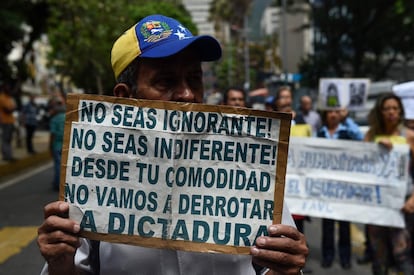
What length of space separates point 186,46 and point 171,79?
109 mm

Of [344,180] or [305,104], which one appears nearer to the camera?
[344,180]

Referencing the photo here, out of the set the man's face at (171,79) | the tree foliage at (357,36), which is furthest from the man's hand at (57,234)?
the tree foliage at (357,36)

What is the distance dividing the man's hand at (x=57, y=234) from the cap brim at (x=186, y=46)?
1.63ft

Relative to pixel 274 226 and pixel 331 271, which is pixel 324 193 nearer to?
pixel 331 271

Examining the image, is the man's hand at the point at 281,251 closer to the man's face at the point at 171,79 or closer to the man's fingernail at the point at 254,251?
the man's fingernail at the point at 254,251

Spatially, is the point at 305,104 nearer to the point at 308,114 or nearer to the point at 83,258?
the point at 308,114

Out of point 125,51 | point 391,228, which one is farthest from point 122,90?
point 391,228

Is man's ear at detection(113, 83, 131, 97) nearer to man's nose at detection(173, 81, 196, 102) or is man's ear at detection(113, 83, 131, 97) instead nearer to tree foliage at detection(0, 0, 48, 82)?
man's nose at detection(173, 81, 196, 102)

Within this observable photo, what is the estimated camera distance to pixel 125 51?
1918mm

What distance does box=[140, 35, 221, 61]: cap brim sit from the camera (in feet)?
5.96

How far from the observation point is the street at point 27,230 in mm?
6609

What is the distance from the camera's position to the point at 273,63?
67.1 m

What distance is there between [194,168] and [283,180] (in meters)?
0.24

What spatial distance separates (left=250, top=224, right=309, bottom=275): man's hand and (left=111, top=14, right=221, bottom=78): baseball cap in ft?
1.83
